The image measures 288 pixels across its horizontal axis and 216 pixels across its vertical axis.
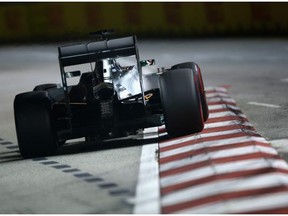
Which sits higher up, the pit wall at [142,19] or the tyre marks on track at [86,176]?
the tyre marks on track at [86,176]

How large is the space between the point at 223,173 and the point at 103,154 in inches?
109

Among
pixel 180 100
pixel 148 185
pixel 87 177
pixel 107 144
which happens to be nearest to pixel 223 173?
pixel 148 185

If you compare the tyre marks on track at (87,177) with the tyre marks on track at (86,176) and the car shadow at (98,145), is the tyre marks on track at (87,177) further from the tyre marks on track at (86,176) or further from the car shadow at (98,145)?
the car shadow at (98,145)

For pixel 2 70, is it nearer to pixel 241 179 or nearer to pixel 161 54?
pixel 161 54

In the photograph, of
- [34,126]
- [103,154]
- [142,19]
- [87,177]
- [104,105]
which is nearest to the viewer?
[87,177]

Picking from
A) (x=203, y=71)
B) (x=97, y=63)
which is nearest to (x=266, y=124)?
(x=97, y=63)

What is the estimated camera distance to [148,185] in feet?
28.9

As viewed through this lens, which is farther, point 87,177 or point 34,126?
point 34,126

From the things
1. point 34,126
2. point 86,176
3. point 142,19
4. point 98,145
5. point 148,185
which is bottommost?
point 142,19

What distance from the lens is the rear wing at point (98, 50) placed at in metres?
11.5

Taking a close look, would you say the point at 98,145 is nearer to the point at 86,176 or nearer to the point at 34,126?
the point at 34,126

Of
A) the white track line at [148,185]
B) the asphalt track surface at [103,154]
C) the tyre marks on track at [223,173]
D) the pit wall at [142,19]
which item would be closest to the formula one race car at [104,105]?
the asphalt track surface at [103,154]

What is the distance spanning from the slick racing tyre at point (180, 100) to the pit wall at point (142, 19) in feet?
56.7

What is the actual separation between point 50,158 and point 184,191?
11.4 ft
